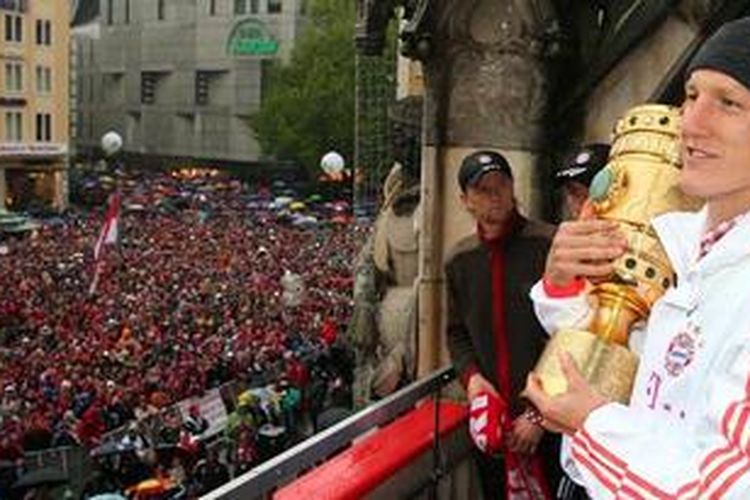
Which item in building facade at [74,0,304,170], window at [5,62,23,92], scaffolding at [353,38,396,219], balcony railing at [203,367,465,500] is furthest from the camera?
building facade at [74,0,304,170]

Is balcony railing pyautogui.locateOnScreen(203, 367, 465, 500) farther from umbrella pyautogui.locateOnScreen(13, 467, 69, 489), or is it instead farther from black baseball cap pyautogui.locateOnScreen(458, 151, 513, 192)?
umbrella pyautogui.locateOnScreen(13, 467, 69, 489)

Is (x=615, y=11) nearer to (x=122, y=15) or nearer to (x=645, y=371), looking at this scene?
(x=645, y=371)

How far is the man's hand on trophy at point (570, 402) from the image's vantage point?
7.52 ft

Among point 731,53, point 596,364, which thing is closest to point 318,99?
point 596,364

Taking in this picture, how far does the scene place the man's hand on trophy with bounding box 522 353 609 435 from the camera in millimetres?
2293

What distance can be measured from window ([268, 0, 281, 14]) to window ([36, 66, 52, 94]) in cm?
1684

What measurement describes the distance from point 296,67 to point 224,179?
13588 millimetres

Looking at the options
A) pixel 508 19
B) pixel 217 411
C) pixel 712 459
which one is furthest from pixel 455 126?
pixel 217 411

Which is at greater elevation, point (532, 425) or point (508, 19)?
point (508, 19)

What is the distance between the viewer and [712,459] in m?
1.91

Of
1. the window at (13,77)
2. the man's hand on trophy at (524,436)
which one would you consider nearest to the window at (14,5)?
the window at (13,77)

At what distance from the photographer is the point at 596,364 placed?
2461 millimetres

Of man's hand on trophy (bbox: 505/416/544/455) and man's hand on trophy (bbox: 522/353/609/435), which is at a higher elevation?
man's hand on trophy (bbox: 522/353/609/435)

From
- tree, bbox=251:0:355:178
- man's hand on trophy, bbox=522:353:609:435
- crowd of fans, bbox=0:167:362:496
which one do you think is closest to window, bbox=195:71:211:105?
tree, bbox=251:0:355:178
